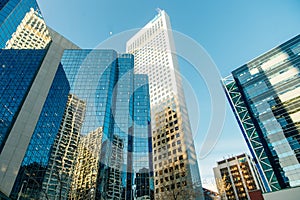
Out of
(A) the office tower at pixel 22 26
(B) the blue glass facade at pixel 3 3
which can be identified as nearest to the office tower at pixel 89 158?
(A) the office tower at pixel 22 26

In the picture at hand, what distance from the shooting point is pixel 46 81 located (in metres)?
54.0

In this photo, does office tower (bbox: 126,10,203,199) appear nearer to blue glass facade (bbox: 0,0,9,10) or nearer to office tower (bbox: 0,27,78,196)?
office tower (bbox: 0,27,78,196)

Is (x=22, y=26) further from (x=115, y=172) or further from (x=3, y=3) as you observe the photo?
(x=115, y=172)

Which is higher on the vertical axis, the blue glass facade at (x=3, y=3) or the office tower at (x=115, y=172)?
the blue glass facade at (x=3, y=3)

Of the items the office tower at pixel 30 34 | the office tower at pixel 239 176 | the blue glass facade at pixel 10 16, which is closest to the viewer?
the blue glass facade at pixel 10 16

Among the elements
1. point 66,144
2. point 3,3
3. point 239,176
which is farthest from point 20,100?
point 239,176

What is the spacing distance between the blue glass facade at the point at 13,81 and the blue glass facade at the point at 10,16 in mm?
3659

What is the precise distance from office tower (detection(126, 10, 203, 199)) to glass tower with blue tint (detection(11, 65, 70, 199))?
2918cm

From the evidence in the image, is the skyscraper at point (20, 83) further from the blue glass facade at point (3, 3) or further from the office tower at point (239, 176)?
the office tower at point (239, 176)

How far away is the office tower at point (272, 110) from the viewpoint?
42350mm

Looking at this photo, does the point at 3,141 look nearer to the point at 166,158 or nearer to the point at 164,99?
the point at 166,158

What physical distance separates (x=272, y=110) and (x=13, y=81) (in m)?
66.5

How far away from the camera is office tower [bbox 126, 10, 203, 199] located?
60.9m

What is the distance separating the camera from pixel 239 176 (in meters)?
93.2
